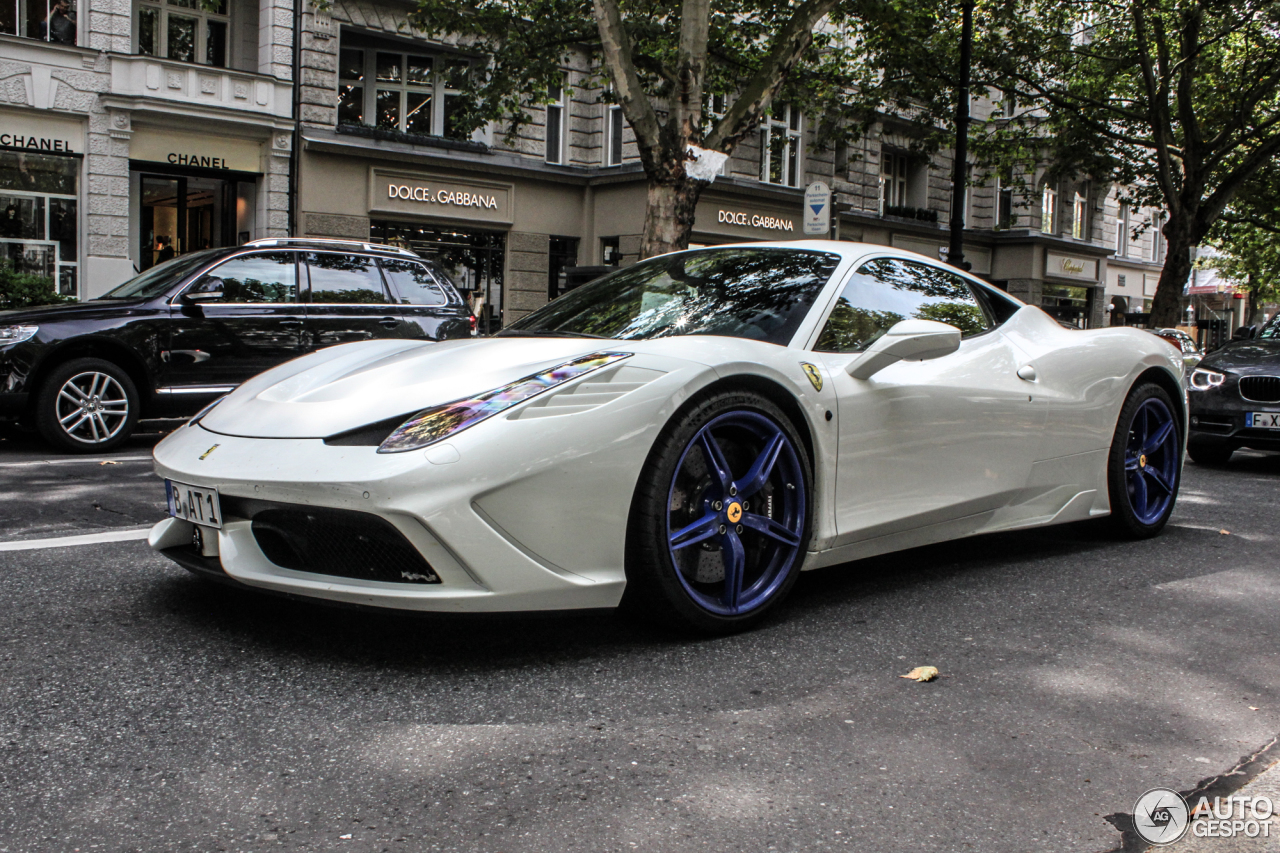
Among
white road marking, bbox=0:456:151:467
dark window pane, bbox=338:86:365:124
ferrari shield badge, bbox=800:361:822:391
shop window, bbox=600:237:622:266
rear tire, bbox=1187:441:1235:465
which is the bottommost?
white road marking, bbox=0:456:151:467

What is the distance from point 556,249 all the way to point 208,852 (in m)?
22.5

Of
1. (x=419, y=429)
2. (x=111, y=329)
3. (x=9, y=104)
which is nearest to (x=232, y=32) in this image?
(x=9, y=104)

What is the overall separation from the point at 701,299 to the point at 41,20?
16.9 metres

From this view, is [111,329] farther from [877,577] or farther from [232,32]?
[232,32]

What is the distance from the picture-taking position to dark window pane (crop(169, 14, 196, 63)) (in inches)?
730

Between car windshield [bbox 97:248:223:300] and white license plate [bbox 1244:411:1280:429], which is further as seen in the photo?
car windshield [bbox 97:248:223:300]

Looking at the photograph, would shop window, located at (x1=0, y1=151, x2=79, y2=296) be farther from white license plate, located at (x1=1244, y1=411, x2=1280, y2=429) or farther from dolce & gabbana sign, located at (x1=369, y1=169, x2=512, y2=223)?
white license plate, located at (x1=1244, y1=411, x2=1280, y2=429)

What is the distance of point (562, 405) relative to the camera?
298cm

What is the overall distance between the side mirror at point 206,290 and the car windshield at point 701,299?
17.3 feet

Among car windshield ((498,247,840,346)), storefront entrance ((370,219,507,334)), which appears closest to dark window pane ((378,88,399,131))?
storefront entrance ((370,219,507,334))

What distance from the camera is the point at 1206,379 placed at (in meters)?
8.80

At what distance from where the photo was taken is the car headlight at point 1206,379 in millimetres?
8695

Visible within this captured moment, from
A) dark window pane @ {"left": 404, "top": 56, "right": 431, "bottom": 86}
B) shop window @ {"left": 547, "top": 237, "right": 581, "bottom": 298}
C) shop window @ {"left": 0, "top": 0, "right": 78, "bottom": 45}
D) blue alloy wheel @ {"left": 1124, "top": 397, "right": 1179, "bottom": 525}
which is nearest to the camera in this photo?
blue alloy wheel @ {"left": 1124, "top": 397, "right": 1179, "bottom": 525}

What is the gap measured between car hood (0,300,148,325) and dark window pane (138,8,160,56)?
37.9 feet
